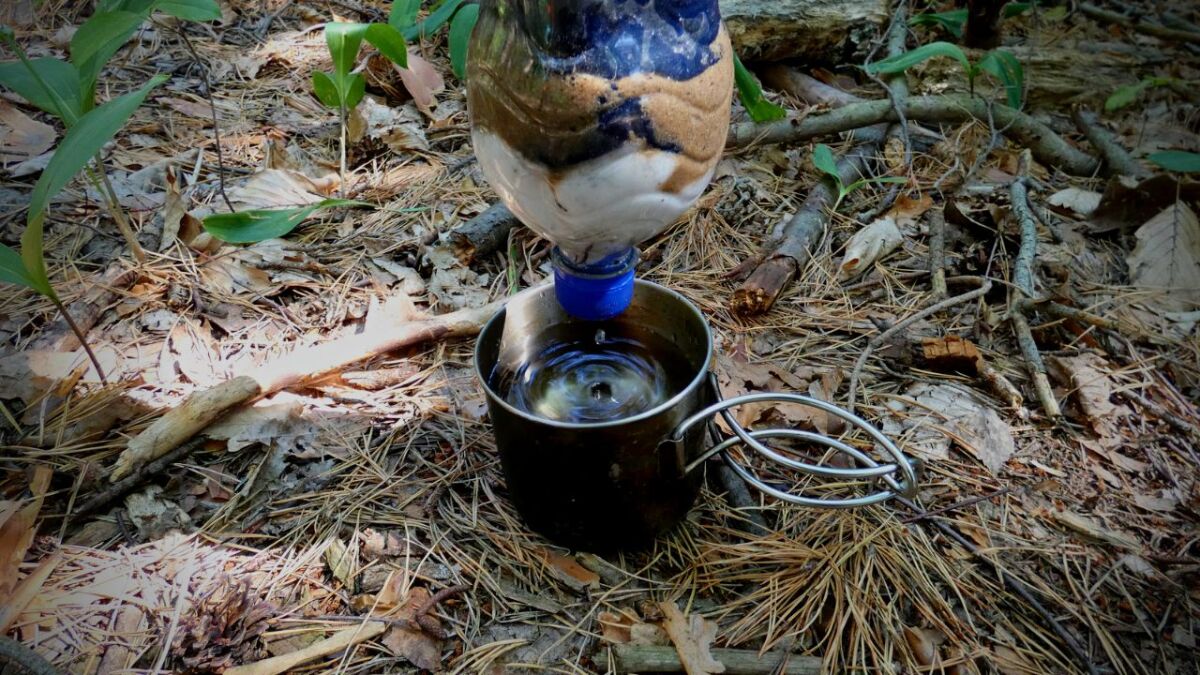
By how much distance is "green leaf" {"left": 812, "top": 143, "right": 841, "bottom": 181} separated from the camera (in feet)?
6.54

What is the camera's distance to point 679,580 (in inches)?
50.6

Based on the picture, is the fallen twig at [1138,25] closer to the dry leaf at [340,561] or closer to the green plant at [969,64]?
the green plant at [969,64]

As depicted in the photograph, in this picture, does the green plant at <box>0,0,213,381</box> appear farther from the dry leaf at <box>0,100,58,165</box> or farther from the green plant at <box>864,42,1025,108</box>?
the green plant at <box>864,42,1025,108</box>

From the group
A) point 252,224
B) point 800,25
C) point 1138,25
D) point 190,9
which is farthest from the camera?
point 1138,25

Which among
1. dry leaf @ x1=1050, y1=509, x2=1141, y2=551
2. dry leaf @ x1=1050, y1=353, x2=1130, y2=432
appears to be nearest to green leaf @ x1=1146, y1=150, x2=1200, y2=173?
dry leaf @ x1=1050, y1=353, x2=1130, y2=432

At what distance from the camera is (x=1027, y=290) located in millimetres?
1728

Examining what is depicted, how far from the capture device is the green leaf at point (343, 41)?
1868mm

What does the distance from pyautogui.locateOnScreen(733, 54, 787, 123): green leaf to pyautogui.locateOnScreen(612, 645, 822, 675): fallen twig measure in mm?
1201

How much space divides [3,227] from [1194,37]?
133 inches

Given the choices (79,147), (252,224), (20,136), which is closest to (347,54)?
(252,224)

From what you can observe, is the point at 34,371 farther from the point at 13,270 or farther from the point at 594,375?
the point at 594,375

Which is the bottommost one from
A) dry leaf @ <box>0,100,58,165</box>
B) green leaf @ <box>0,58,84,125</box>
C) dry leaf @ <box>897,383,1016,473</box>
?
dry leaf @ <box>897,383,1016,473</box>

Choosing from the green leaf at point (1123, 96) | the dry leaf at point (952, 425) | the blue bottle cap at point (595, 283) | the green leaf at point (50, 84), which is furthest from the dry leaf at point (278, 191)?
the green leaf at point (1123, 96)

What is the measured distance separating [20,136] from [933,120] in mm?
2413
